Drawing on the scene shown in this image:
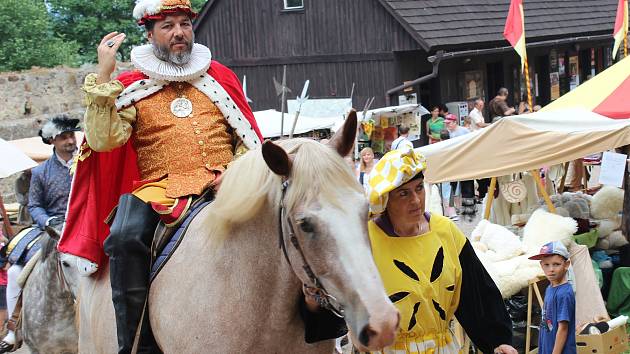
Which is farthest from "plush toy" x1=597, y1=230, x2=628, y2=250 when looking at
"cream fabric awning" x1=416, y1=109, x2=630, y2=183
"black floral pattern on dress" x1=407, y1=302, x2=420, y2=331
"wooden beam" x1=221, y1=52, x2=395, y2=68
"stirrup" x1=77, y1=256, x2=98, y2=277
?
"wooden beam" x1=221, y1=52, x2=395, y2=68

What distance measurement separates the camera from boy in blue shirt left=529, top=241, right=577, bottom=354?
6.68m

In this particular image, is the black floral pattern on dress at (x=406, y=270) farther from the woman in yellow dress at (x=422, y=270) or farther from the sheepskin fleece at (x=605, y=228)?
the sheepskin fleece at (x=605, y=228)

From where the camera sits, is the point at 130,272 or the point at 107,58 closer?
the point at 130,272

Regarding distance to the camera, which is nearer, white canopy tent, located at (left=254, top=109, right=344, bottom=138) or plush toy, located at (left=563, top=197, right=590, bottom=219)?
plush toy, located at (left=563, top=197, right=590, bottom=219)

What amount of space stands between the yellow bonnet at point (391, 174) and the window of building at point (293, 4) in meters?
21.1

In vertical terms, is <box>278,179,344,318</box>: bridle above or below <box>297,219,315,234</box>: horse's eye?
below

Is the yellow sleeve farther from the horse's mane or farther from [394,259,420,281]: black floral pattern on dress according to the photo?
[394,259,420,281]: black floral pattern on dress

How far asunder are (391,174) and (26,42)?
31.9 m

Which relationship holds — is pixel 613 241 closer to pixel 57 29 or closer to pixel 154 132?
pixel 154 132

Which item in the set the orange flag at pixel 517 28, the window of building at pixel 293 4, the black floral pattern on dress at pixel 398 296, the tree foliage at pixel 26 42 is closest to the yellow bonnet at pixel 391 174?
the black floral pattern on dress at pixel 398 296

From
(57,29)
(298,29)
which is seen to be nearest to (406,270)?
(298,29)

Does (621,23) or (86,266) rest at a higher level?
(621,23)

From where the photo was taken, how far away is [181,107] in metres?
4.52

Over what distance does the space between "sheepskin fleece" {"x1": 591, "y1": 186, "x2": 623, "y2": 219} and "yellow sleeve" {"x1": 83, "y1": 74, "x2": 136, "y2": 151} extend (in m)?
6.98
